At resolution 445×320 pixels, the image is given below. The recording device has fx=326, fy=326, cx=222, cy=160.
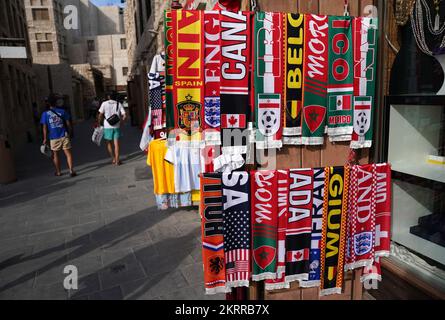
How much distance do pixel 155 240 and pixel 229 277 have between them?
232 centimetres

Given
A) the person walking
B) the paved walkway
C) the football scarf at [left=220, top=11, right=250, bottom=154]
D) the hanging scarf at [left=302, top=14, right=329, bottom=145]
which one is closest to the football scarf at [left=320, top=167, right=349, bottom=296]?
the hanging scarf at [left=302, top=14, right=329, bottom=145]

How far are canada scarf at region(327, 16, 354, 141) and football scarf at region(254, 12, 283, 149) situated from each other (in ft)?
1.21

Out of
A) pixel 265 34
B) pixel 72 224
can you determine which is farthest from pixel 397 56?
pixel 72 224

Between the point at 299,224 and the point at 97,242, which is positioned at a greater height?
the point at 299,224

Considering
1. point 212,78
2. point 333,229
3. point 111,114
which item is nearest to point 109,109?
point 111,114

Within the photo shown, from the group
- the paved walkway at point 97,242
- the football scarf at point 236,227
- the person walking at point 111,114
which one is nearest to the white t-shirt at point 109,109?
the person walking at point 111,114

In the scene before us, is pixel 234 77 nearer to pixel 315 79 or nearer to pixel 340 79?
pixel 315 79

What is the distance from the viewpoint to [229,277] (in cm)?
229

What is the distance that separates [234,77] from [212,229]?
100 cm

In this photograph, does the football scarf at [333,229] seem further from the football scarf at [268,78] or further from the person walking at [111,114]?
the person walking at [111,114]

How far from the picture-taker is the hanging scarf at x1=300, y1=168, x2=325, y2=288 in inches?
88.0

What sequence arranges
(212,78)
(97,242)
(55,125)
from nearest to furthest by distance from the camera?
(212,78)
(97,242)
(55,125)

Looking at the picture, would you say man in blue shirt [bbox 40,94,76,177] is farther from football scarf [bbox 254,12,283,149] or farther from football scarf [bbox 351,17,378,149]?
football scarf [bbox 351,17,378,149]

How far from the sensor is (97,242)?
4355 millimetres
